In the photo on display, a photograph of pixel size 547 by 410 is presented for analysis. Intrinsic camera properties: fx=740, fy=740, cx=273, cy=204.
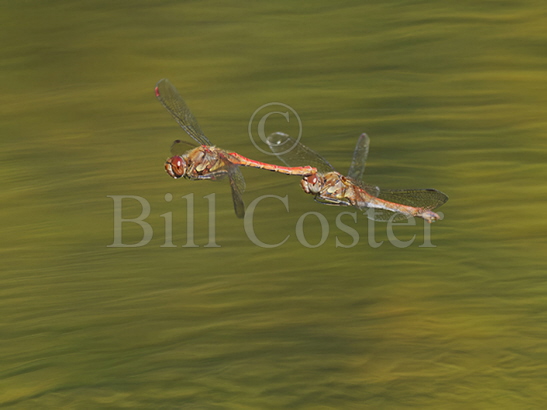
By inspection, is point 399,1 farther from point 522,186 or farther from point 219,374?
point 219,374

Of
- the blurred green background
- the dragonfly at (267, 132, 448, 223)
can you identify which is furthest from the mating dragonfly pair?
the blurred green background

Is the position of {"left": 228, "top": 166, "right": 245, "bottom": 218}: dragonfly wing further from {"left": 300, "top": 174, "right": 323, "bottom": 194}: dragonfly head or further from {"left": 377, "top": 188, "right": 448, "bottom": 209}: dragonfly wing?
{"left": 377, "top": 188, "right": 448, "bottom": 209}: dragonfly wing

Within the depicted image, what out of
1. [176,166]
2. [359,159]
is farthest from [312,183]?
[176,166]

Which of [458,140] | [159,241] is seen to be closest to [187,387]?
[159,241]

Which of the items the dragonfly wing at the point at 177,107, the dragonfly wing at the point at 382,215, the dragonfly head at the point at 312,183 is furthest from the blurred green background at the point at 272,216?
the dragonfly wing at the point at 177,107

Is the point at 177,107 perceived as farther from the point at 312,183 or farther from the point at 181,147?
the point at 312,183

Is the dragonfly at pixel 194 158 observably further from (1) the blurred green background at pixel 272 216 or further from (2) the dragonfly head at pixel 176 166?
(1) the blurred green background at pixel 272 216
